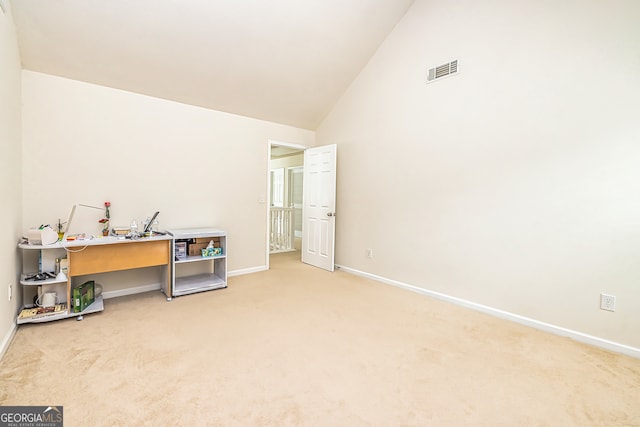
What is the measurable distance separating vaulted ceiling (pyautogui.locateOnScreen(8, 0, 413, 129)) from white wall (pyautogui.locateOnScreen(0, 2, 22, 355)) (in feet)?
1.21

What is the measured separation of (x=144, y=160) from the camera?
11.4 feet

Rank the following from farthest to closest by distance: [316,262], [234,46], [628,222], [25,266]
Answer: [316,262], [234,46], [25,266], [628,222]

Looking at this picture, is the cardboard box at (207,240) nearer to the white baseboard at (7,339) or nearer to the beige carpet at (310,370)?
the beige carpet at (310,370)

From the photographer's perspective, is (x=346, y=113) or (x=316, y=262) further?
(x=316, y=262)

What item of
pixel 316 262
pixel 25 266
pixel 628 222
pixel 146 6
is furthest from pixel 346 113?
pixel 25 266

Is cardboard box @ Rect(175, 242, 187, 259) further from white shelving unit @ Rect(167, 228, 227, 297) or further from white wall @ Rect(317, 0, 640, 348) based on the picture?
white wall @ Rect(317, 0, 640, 348)

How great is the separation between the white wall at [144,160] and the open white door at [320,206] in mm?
753

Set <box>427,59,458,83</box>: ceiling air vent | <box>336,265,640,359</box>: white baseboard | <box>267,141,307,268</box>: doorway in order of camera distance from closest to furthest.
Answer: <box>336,265,640,359</box>: white baseboard → <box>427,59,458,83</box>: ceiling air vent → <box>267,141,307,268</box>: doorway

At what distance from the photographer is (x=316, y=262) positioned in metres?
4.93

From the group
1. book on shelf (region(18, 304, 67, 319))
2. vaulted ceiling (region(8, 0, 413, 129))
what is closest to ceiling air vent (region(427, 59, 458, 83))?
vaulted ceiling (region(8, 0, 413, 129))

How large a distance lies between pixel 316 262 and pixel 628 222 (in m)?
3.69

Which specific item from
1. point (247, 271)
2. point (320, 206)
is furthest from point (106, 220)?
point (320, 206)

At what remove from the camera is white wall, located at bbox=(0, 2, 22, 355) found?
2.16m

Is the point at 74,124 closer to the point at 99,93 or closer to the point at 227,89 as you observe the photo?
the point at 99,93
